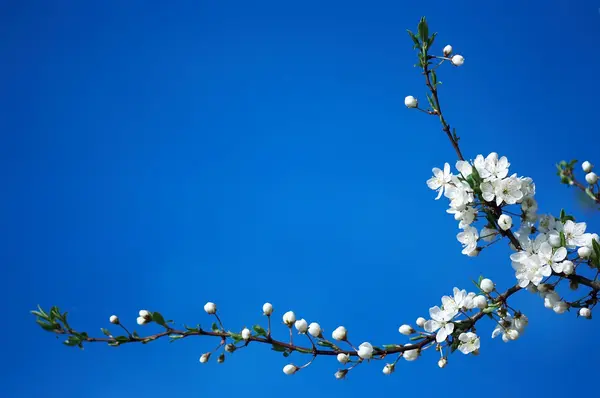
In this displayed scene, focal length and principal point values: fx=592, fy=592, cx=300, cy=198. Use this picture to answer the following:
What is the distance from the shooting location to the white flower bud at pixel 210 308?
1.91 metres

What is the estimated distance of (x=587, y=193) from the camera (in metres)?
1.87

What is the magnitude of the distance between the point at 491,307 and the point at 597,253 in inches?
13.3

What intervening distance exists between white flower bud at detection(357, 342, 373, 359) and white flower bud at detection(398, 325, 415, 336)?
14 cm

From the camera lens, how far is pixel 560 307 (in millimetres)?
1809

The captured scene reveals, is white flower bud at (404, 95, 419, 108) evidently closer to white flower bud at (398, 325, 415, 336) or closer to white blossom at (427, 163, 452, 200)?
white blossom at (427, 163, 452, 200)

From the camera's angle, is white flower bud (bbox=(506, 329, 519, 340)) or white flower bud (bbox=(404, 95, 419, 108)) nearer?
white flower bud (bbox=(506, 329, 519, 340))

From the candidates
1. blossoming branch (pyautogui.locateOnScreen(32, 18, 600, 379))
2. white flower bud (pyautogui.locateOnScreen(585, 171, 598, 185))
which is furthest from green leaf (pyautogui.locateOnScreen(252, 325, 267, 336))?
white flower bud (pyautogui.locateOnScreen(585, 171, 598, 185))

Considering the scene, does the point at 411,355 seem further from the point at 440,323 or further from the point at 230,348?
the point at 230,348

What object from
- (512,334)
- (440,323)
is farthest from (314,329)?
(512,334)

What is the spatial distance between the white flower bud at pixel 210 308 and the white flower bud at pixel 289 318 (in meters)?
0.24

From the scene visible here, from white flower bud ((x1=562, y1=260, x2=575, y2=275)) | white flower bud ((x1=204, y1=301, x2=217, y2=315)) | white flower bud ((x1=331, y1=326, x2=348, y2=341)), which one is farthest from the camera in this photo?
white flower bud ((x1=204, y1=301, x2=217, y2=315))

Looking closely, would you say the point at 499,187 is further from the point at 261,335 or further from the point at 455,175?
the point at 261,335

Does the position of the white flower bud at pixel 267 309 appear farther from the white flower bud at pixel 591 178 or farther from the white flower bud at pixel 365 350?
the white flower bud at pixel 591 178

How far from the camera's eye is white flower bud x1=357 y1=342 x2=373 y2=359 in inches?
69.1
